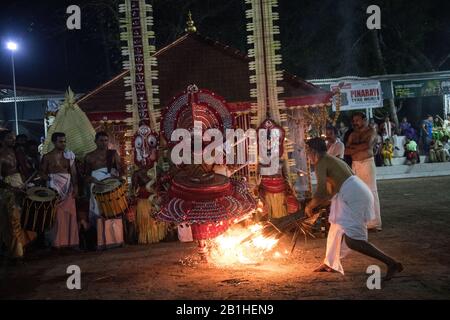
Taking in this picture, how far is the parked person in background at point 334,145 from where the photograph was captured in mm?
8555

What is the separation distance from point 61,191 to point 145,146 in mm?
1455

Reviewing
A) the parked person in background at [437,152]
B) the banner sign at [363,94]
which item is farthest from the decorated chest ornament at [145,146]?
the parked person in background at [437,152]

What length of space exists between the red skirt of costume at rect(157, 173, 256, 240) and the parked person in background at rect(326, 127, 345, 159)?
2.25 meters

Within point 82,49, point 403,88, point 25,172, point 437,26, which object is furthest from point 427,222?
point 82,49

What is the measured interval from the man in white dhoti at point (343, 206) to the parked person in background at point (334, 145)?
8.74 feet

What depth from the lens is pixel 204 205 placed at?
669 centimetres

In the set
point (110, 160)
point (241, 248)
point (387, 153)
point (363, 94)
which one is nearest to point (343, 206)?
point (241, 248)

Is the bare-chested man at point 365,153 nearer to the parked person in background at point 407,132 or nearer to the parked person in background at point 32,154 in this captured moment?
the parked person in background at point 32,154

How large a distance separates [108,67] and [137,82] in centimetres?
1829

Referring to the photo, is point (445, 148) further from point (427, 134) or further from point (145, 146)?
point (145, 146)

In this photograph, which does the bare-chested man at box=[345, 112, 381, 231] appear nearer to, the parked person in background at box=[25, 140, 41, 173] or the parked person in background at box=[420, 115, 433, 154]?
the parked person in background at box=[25, 140, 41, 173]

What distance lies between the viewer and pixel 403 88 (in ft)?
66.7
